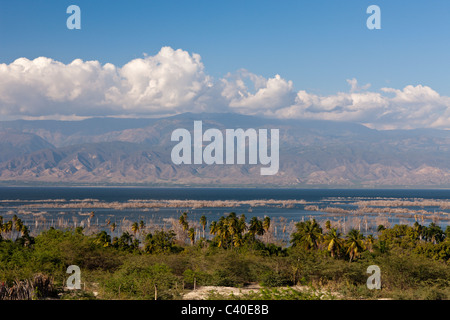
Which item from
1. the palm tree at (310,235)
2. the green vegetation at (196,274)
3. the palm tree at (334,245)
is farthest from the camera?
the palm tree at (310,235)

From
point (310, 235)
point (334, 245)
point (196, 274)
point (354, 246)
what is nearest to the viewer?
point (196, 274)

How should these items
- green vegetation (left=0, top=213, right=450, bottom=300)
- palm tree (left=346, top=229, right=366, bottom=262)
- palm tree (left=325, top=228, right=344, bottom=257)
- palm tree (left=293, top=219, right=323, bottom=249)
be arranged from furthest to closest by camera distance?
palm tree (left=293, top=219, right=323, bottom=249)
palm tree (left=325, top=228, right=344, bottom=257)
palm tree (left=346, top=229, right=366, bottom=262)
green vegetation (left=0, top=213, right=450, bottom=300)

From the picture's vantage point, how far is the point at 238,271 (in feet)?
156

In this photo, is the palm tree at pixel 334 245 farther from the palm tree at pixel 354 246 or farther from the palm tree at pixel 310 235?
the palm tree at pixel 310 235

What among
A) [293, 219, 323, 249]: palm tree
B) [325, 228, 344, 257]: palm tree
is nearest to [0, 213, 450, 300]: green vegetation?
[325, 228, 344, 257]: palm tree

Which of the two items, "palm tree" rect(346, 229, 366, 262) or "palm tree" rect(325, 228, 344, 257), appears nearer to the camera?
"palm tree" rect(346, 229, 366, 262)

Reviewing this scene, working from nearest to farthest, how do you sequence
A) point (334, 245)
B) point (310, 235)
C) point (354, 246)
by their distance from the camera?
point (354, 246)
point (334, 245)
point (310, 235)

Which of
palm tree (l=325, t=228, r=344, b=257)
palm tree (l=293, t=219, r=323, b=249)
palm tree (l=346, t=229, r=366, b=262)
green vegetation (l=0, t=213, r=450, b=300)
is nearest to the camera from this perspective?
green vegetation (l=0, t=213, r=450, b=300)

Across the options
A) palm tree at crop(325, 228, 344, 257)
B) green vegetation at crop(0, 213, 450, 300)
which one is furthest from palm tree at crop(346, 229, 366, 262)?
green vegetation at crop(0, 213, 450, 300)

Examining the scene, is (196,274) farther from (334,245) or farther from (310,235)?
(310,235)

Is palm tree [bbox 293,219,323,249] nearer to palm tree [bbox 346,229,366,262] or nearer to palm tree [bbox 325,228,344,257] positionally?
palm tree [bbox 325,228,344,257]

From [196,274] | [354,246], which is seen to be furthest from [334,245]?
[196,274]

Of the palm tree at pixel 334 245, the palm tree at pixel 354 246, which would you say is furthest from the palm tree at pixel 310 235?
the palm tree at pixel 354 246

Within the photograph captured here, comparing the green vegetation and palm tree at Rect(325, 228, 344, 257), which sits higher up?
the green vegetation
